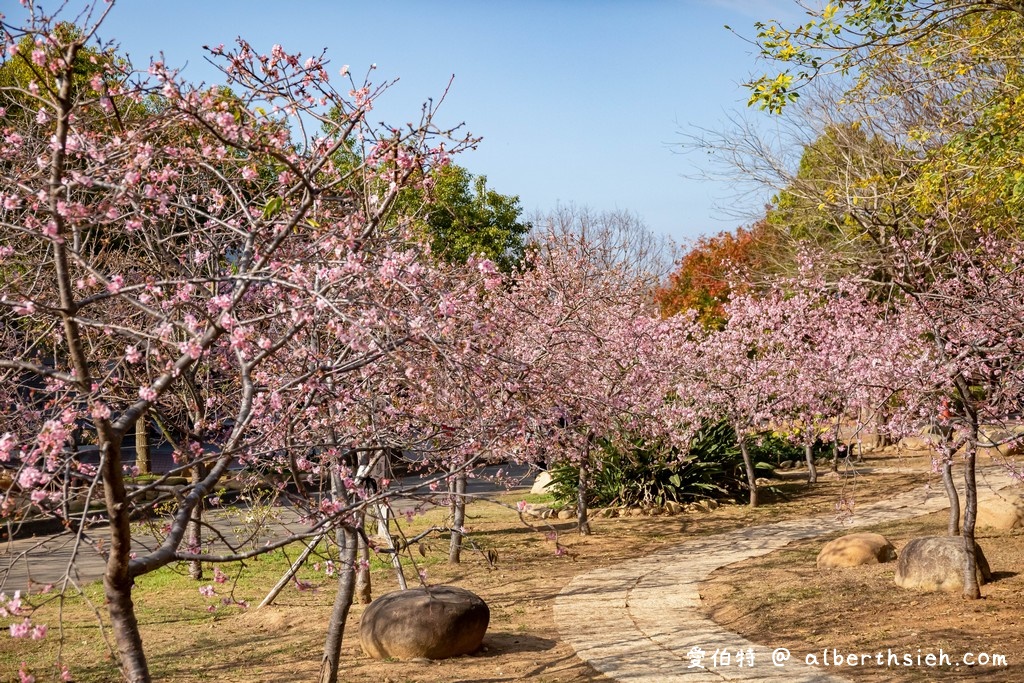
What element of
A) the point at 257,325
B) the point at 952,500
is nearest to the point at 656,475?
the point at 952,500

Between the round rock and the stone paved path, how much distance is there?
115 cm

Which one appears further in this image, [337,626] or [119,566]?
[337,626]

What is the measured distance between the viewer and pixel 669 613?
937cm

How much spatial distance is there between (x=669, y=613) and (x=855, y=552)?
2.94m

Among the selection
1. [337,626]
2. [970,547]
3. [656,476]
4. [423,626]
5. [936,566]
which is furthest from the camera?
[656,476]

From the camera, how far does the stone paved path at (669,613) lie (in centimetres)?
743

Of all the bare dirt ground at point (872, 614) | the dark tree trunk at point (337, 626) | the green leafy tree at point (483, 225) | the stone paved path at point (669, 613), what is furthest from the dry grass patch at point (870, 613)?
the green leafy tree at point (483, 225)

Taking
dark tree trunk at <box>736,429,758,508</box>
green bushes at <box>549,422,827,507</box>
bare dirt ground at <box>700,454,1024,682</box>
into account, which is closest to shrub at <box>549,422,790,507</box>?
green bushes at <box>549,422,827,507</box>

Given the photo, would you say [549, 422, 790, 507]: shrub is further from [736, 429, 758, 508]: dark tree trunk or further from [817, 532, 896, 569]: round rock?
[817, 532, 896, 569]: round rock

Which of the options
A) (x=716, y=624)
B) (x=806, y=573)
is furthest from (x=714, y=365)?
(x=716, y=624)

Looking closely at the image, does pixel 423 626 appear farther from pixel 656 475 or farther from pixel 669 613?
pixel 656 475

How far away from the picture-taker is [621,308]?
17.2 meters

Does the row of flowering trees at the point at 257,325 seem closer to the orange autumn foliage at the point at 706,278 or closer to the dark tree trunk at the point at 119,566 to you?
the dark tree trunk at the point at 119,566

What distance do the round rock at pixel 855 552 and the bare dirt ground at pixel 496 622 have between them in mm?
241
